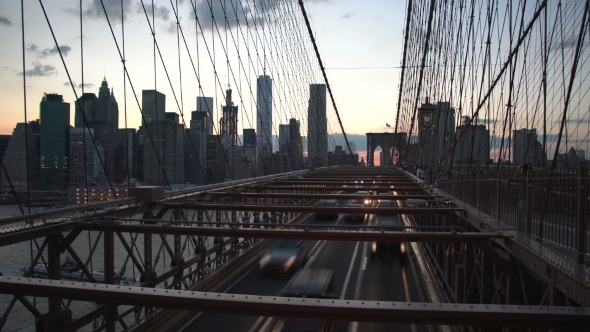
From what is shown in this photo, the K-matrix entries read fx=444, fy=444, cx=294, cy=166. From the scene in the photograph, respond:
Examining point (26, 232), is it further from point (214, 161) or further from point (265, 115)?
point (265, 115)

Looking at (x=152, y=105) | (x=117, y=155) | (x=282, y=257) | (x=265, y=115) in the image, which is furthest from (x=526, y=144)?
(x=265, y=115)

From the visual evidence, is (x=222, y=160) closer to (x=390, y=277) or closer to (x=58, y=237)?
(x=390, y=277)

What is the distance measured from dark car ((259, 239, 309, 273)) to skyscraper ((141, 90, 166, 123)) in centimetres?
702

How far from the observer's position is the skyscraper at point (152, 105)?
665 inches

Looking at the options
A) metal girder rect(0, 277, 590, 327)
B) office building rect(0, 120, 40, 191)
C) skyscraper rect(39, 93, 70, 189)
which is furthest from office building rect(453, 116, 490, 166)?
metal girder rect(0, 277, 590, 327)

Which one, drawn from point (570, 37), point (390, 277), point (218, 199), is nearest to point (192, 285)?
point (218, 199)

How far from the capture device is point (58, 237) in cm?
730

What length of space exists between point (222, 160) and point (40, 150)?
44.8 ft

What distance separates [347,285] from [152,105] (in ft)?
33.5

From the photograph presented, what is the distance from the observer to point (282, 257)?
59.8 ft

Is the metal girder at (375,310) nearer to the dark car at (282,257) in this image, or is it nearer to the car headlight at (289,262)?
the dark car at (282,257)

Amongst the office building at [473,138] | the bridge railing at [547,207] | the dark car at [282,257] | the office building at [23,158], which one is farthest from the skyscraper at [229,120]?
the bridge railing at [547,207]

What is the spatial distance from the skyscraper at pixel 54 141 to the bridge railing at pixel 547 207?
977 cm

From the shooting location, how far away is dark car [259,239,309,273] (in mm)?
17672
